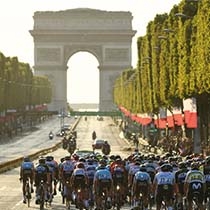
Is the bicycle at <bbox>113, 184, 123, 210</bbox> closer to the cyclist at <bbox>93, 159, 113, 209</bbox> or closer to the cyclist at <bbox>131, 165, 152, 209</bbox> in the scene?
the cyclist at <bbox>93, 159, 113, 209</bbox>

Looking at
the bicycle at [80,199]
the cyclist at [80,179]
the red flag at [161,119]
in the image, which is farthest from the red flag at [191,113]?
the cyclist at [80,179]

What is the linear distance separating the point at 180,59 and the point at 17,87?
79.9 m

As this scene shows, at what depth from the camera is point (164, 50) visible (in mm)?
72312

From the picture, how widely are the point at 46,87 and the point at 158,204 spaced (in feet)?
554

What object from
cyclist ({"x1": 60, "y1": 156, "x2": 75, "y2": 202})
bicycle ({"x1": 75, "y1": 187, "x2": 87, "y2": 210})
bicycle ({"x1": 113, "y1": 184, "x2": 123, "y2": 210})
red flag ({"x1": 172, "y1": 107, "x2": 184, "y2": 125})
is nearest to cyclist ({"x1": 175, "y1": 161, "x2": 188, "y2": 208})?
bicycle ({"x1": 75, "y1": 187, "x2": 87, "y2": 210})

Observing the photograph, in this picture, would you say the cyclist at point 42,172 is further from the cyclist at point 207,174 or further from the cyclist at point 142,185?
the cyclist at point 207,174

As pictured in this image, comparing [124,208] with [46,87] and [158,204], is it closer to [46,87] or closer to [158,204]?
[158,204]

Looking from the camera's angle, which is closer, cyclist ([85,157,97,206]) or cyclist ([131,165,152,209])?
cyclist ([131,165,152,209])

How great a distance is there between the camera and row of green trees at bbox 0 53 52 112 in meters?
124

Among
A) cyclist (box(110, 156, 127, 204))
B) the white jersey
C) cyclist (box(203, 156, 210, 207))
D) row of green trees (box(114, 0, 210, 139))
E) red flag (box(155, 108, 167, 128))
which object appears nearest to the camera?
the white jersey

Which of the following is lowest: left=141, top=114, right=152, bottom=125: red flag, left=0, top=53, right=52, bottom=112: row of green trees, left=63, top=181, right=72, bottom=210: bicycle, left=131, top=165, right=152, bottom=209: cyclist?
left=63, top=181, right=72, bottom=210: bicycle

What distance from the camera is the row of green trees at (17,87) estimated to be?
12381 centimetres

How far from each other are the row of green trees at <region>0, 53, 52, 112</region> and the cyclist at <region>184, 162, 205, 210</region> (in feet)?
308

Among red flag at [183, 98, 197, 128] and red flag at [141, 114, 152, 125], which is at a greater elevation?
red flag at [183, 98, 197, 128]
